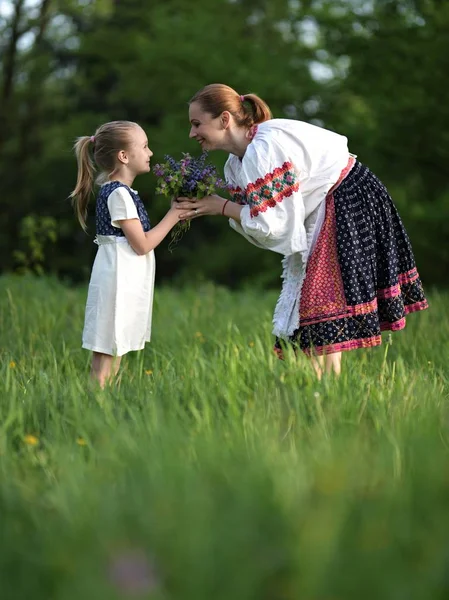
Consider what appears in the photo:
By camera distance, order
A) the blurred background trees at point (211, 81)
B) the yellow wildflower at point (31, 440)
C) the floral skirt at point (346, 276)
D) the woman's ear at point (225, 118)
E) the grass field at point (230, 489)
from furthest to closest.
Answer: the blurred background trees at point (211, 81), the woman's ear at point (225, 118), the floral skirt at point (346, 276), the yellow wildflower at point (31, 440), the grass field at point (230, 489)

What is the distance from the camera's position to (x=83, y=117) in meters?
16.1

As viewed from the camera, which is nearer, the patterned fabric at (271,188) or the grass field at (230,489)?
the grass field at (230,489)

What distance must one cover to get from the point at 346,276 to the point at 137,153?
38.2 inches

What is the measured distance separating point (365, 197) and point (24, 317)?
2529 mm

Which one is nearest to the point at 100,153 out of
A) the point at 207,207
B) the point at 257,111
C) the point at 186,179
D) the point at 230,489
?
the point at 186,179

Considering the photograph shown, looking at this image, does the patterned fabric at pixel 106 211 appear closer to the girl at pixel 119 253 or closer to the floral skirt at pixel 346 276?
the girl at pixel 119 253

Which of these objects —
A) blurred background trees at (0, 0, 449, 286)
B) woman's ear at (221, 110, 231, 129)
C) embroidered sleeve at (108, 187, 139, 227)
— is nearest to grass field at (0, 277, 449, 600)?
embroidered sleeve at (108, 187, 139, 227)

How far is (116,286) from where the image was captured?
3.50 m

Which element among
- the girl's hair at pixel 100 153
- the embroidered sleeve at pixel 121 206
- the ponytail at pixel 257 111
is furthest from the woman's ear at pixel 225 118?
the embroidered sleeve at pixel 121 206

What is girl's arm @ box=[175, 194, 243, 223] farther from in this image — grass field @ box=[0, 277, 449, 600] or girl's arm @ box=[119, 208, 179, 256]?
grass field @ box=[0, 277, 449, 600]

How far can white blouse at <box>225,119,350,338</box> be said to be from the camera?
3.32 meters

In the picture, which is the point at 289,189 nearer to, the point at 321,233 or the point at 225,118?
the point at 321,233

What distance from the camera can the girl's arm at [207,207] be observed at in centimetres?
346

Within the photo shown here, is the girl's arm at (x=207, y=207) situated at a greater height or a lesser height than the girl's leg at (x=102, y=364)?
greater
